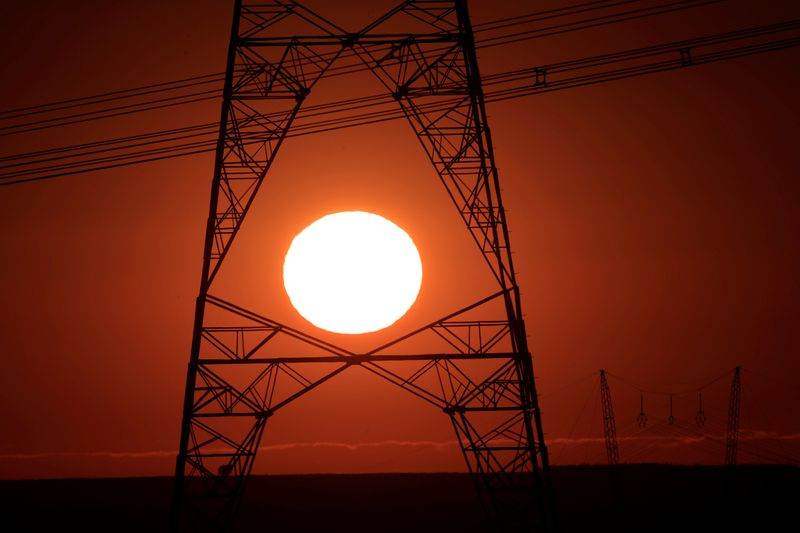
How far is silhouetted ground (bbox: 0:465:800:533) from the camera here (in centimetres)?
2114

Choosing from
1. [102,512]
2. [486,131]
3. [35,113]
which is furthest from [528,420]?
[35,113]

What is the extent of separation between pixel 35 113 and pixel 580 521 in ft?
72.4

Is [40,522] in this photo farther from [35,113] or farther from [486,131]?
[486,131]

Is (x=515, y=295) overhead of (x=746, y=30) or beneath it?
beneath

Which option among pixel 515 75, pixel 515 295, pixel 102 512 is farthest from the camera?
pixel 102 512

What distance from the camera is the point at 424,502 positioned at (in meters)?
22.6

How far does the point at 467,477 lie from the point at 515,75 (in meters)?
13.4

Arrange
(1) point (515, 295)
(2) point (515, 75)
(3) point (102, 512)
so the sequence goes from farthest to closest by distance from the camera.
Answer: (3) point (102, 512) → (2) point (515, 75) → (1) point (515, 295)

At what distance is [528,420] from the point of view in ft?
53.6

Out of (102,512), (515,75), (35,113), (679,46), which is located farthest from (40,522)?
(679,46)

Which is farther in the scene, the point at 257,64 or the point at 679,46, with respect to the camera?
the point at 679,46

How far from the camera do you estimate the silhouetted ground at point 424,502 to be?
2114 cm

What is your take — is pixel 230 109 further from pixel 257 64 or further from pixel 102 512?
pixel 102 512

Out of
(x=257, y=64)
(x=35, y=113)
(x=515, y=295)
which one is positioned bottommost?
(x=515, y=295)
